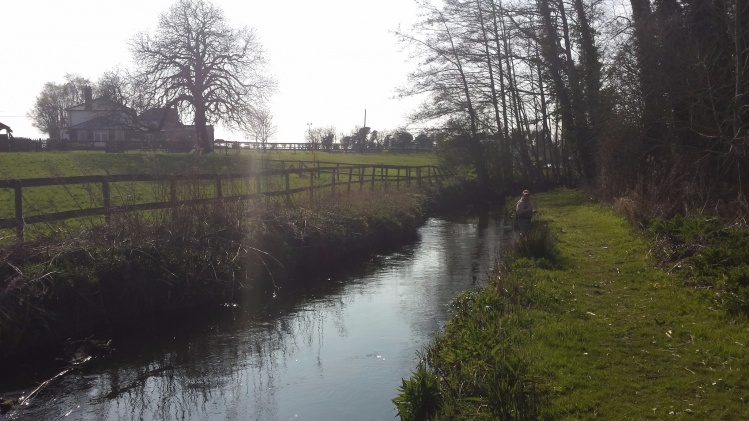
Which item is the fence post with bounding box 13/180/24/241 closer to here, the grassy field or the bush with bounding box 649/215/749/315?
the grassy field

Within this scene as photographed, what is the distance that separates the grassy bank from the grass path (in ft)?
0.04

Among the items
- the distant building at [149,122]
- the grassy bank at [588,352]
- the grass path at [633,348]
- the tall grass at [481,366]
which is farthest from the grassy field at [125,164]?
the grass path at [633,348]

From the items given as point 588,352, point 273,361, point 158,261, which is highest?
point 158,261

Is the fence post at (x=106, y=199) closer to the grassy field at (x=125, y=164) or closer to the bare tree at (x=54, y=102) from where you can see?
the grassy field at (x=125, y=164)

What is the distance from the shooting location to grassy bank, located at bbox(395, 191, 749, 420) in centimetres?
586

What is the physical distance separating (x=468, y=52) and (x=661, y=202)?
25.3m

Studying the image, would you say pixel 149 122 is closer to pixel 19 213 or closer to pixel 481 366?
pixel 19 213

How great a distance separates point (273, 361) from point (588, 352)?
4.46m

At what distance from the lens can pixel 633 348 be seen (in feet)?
Answer: 24.1

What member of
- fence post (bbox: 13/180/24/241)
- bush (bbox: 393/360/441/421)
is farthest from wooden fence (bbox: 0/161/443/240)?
bush (bbox: 393/360/441/421)

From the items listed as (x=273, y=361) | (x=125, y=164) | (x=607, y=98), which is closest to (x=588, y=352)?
(x=273, y=361)

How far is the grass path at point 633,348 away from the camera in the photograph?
5.79m

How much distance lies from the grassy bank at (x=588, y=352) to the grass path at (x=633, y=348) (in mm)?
13

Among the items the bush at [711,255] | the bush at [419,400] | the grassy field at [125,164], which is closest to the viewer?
the bush at [419,400]
